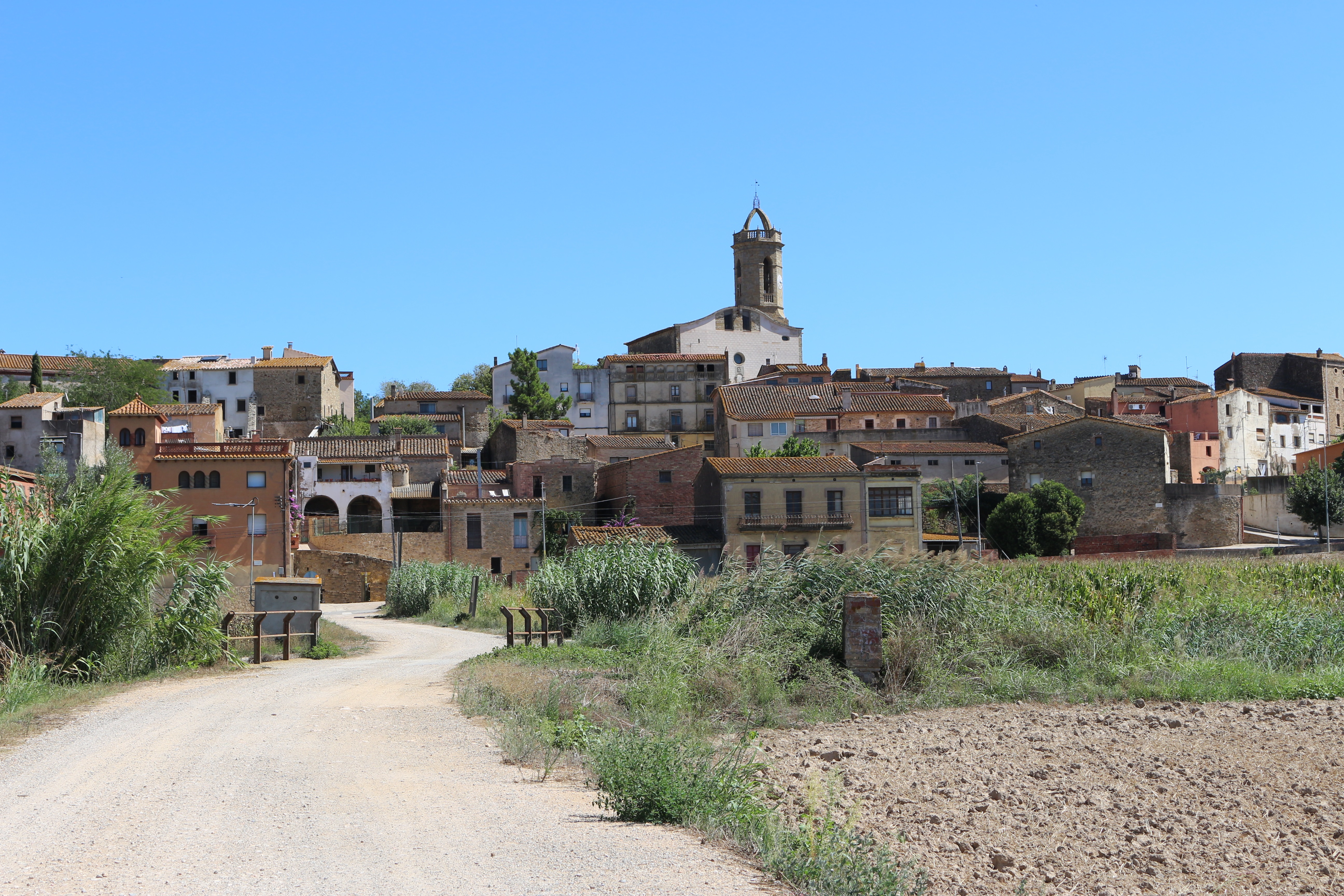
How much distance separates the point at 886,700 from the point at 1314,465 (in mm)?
55065

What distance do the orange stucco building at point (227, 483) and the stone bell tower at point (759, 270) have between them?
55.0 m

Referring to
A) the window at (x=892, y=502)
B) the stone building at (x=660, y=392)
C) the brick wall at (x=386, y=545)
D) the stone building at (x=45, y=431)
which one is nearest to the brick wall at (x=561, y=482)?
the brick wall at (x=386, y=545)

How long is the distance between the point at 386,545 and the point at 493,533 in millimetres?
5084

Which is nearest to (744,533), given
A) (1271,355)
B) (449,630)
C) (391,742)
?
(449,630)

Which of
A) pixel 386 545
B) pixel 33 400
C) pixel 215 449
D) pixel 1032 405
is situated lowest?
pixel 386 545

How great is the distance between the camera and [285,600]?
26.6 metres

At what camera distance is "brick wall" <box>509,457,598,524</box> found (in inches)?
2308

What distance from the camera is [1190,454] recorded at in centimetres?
6994

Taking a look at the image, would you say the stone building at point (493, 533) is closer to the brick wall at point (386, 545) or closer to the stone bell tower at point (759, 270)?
the brick wall at point (386, 545)

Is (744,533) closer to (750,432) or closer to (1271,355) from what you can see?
(750,432)

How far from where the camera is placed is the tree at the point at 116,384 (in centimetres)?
6962

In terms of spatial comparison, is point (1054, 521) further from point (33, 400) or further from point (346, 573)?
point (33, 400)

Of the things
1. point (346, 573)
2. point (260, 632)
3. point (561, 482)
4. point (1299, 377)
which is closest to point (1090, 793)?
point (260, 632)

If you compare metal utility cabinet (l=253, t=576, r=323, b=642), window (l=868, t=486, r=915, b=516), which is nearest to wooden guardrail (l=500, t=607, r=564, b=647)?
metal utility cabinet (l=253, t=576, r=323, b=642)
